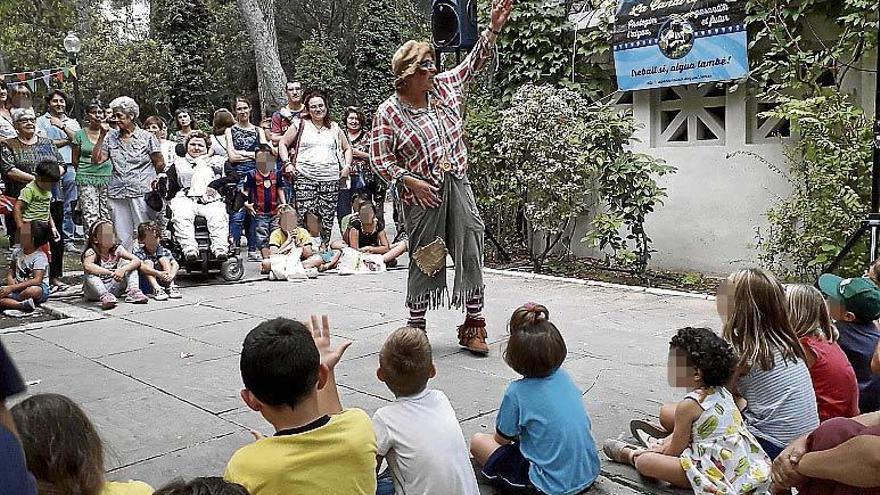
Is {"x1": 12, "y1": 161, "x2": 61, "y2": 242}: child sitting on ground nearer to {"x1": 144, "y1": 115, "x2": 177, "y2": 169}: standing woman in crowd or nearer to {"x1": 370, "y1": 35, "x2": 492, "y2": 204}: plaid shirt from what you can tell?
{"x1": 144, "y1": 115, "x2": 177, "y2": 169}: standing woman in crowd

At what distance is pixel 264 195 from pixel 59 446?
7.69 metres

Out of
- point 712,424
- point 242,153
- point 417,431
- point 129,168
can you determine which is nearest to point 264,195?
point 242,153

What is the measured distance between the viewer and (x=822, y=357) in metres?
3.46

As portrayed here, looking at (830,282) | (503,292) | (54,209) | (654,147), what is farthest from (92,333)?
(654,147)

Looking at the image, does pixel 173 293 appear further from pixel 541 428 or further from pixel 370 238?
pixel 541 428

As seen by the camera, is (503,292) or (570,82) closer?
(503,292)

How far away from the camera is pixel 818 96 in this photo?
24.6 feet

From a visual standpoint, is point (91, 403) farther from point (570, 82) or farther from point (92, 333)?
point (570, 82)

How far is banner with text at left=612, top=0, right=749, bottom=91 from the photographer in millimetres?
8055

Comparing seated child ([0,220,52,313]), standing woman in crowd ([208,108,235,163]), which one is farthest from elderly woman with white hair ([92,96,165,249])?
standing woman in crowd ([208,108,235,163])

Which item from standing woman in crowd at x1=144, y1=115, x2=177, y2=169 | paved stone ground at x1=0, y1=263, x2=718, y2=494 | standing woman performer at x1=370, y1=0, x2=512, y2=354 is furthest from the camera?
standing woman in crowd at x1=144, y1=115, x2=177, y2=169

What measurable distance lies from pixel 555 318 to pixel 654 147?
128 inches

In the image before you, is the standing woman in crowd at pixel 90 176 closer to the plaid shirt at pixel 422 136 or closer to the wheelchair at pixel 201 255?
the wheelchair at pixel 201 255

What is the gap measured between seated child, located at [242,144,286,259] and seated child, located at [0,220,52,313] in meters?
2.53
